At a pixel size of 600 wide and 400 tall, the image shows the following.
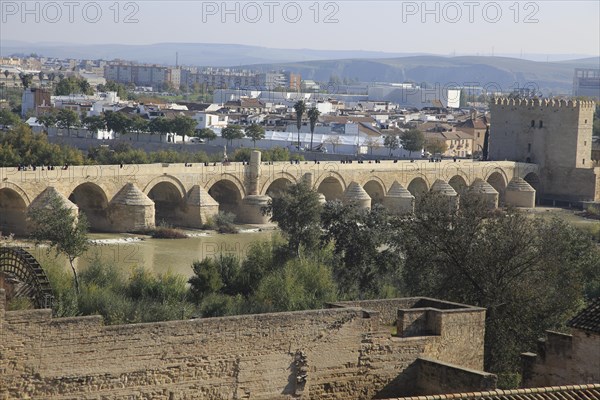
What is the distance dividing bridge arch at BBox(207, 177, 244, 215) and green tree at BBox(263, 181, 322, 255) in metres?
11.3

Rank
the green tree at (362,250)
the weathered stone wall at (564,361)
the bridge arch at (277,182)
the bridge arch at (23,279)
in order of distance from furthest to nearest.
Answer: the bridge arch at (277,182), the green tree at (362,250), the bridge arch at (23,279), the weathered stone wall at (564,361)

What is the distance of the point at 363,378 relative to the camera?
14.0 m

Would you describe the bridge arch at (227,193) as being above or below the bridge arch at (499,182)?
above

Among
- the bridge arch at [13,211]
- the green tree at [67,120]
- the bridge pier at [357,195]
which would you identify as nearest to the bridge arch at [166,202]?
the bridge arch at [13,211]

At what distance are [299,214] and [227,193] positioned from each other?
45.2 feet

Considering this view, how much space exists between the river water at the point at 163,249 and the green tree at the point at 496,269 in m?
10.6

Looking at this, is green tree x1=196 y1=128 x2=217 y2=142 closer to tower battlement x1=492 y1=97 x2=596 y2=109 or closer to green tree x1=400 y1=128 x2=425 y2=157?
green tree x1=400 y1=128 x2=425 y2=157

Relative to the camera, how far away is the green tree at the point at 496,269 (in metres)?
18.4

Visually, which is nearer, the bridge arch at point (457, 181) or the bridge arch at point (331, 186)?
the bridge arch at point (331, 186)

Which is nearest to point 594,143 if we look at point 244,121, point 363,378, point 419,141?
point 419,141

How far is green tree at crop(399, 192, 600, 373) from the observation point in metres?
18.4

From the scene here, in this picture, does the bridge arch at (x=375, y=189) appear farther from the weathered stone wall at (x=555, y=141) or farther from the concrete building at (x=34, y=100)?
the concrete building at (x=34, y=100)

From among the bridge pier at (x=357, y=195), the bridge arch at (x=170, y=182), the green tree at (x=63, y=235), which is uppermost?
the green tree at (x=63, y=235)

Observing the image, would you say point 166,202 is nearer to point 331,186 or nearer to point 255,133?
point 331,186
